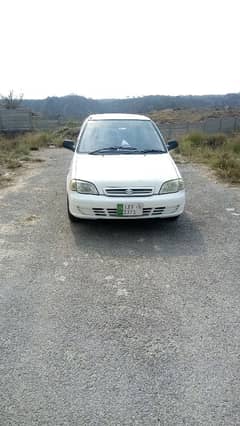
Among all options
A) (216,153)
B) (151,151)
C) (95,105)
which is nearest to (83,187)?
(151,151)

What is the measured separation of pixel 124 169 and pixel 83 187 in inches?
24.1

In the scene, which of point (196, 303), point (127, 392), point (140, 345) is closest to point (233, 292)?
point (196, 303)

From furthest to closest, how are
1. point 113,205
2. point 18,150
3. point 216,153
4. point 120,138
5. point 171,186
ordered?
point 18,150
point 216,153
point 120,138
point 171,186
point 113,205

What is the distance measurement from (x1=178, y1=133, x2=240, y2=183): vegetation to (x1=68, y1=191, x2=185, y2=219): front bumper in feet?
13.0

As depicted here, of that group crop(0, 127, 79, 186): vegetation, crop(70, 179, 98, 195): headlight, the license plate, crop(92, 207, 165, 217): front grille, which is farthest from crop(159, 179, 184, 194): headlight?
crop(0, 127, 79, 186): vegetation

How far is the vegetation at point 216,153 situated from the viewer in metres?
8.38

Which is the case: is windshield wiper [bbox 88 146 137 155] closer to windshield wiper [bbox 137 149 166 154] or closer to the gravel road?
windshield wiper [bbox 137 149 166 154]

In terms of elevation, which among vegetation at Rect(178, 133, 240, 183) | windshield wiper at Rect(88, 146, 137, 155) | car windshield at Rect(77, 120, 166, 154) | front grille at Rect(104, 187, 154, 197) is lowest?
vegetation at Rect(178, 133, 240, 183)

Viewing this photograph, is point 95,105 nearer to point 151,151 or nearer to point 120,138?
point 120,138

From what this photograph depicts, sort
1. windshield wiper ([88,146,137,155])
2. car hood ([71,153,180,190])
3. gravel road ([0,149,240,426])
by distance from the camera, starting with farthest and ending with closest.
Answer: windshield wiper ([88,146,137,155]), car hood ([71,153,180,190]), gravel road ([0,149,240,426])

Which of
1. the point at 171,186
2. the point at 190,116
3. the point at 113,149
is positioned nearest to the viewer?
the point at 171,186

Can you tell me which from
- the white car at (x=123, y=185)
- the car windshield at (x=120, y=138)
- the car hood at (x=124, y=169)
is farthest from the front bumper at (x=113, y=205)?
the car windshield at (x=120, y=138)

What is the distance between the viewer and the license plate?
407 centimetres

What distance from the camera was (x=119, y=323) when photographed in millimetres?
2656
